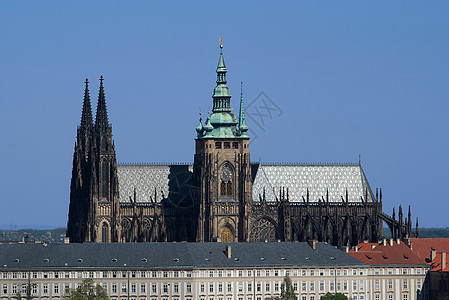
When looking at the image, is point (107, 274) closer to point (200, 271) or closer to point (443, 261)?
point (200, 271)

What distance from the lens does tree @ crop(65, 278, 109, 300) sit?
156m

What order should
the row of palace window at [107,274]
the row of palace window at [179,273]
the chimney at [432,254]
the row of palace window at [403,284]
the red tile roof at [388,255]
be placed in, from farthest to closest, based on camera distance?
1. the chimney at [432,254]
2. the red tile roof at [388,255]
3. the row of palace window at [403,284]
4. the row of palace window at [179,273]
5. the row of palace window at [107,274]

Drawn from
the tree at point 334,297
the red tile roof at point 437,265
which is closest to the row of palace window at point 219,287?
the tree at point 334,297

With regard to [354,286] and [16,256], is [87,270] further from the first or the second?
[354,286]

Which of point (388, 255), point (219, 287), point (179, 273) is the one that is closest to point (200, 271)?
point (179, 273)

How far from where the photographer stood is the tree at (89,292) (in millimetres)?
155800

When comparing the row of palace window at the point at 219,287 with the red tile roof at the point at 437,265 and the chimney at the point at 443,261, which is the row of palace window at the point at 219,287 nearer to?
the red tile roof at the point at 437,265

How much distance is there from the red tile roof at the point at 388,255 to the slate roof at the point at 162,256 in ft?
10.3

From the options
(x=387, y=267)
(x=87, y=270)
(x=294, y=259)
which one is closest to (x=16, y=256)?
(x=87, y=270)

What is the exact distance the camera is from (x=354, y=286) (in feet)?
588

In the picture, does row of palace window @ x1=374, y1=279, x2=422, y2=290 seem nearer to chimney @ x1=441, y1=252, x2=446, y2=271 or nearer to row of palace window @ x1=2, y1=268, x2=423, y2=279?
row of palace window @ x1=2, y1=268, x2=423, y2=279

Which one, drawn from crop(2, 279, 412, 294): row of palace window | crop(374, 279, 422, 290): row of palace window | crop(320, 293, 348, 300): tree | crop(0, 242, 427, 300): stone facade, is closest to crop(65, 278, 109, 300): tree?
crop(2, 279, 412, 294): row of palace window

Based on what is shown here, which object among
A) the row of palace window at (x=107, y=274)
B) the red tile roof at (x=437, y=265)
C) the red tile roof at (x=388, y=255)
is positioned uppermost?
the red tile roof at (x=388, y=255)

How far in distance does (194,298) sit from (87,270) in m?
11.9
